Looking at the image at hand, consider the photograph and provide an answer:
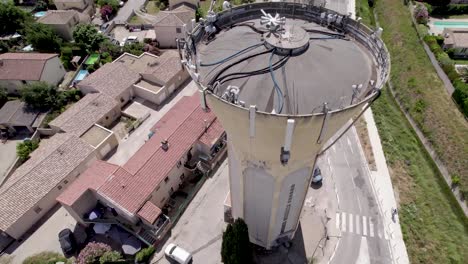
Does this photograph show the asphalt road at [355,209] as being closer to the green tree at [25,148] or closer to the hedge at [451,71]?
the hedge at [451,71]

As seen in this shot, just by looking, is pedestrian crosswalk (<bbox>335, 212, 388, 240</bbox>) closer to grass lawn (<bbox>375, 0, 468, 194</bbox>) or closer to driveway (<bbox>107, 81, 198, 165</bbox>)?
grass lawn (<bbox>375, 0, 468, 194</bbox>)

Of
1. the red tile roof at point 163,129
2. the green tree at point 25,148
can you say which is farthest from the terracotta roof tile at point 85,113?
the red tile roof at point 163,129

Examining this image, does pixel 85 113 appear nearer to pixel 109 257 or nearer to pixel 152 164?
pixel 152 164

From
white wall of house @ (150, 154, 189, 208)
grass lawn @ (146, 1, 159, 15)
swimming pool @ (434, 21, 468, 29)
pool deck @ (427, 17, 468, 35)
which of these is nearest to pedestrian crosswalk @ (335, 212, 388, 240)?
white wall of house @ (150, 154, 189, 208)

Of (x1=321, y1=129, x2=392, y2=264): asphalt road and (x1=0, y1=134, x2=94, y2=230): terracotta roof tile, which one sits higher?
(x1=0, y1=134, x2=94, y2=230): terracotta roof tile

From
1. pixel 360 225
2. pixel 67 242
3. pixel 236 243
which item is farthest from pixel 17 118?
pixel 360 225

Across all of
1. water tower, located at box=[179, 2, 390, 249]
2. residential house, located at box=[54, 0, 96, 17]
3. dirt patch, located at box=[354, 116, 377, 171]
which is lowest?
dirt patch, located at box=[354, 116, 377, 171]

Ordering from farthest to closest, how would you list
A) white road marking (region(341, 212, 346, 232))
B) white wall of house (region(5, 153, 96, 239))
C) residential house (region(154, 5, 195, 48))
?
residential house (region(154, 5, 195, 48))
white road marking (region(341, 212, 346, 232))
white wall of house (region(5, 153, 96, 239))
